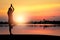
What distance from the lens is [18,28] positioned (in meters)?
23.8

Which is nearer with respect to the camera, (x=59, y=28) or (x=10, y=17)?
(x=10, y=17)

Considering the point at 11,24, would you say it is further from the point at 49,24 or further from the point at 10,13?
the point at 49,24

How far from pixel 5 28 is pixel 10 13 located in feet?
22.8
